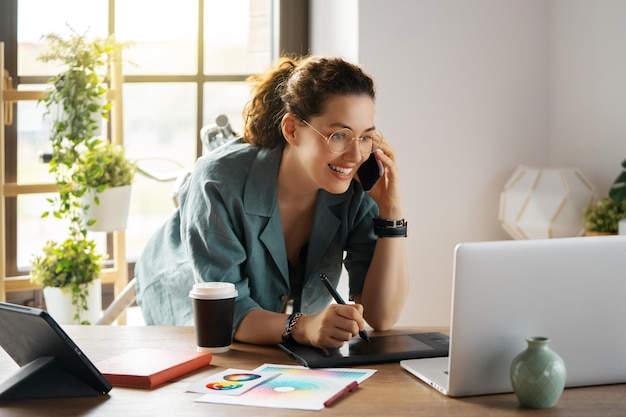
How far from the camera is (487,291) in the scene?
1388 millimetres

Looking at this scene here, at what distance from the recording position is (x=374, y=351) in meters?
1.69

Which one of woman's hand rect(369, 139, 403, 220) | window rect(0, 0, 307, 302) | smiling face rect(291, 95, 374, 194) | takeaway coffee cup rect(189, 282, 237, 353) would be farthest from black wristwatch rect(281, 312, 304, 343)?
window rect(0, 0, 307, 302)

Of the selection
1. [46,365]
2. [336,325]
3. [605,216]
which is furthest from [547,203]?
[46,365]

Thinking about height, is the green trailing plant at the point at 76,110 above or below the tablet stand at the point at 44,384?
above

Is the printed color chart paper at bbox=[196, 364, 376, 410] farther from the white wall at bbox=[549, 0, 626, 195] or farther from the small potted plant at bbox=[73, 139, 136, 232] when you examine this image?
the white wall at bbox=[549, 0, 626, 195]

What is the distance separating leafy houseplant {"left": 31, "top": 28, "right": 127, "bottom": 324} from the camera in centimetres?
320

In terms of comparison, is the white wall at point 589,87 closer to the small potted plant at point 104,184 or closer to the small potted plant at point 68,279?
the small potted plant at point 104,184

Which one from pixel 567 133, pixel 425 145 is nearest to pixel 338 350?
pixel 425 145

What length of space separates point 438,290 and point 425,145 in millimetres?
564

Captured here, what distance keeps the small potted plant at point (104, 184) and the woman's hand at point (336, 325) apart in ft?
5.58

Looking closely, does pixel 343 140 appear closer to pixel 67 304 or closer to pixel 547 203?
pixel 547 203

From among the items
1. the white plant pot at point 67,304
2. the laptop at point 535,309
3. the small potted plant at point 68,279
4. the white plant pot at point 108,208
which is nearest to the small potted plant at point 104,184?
the white plant pot at point 108,208

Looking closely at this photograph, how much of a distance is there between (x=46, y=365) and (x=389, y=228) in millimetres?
953

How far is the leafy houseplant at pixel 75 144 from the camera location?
3199 mm
